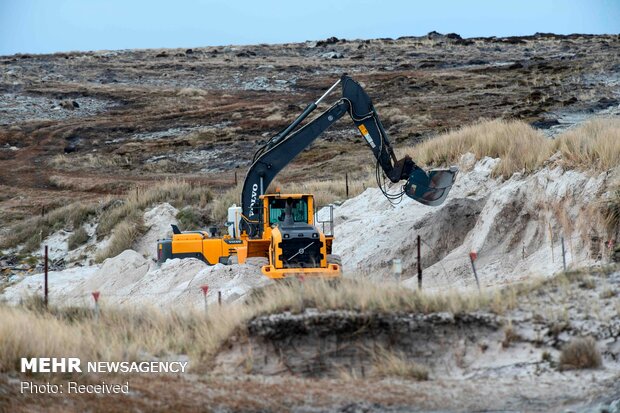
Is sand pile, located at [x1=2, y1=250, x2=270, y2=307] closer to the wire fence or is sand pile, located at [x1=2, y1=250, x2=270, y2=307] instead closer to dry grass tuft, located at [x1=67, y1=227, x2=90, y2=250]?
the wire fence

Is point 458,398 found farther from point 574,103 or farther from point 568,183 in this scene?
point 574,103

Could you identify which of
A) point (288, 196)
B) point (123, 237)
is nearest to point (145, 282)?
point (288, 196)

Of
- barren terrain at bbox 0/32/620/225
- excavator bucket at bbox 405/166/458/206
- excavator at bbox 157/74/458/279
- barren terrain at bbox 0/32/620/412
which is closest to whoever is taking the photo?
barren terrain at bbox 0/32/620/412

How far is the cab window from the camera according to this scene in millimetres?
20969

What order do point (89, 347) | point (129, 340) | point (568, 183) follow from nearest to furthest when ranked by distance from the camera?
point (89, 347)
point (129, 340)
point (568, 183)

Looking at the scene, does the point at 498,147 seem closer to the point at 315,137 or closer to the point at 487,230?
the point at 487,230

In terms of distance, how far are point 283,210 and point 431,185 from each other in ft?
11.0

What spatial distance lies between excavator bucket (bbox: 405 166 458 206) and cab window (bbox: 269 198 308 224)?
251cm

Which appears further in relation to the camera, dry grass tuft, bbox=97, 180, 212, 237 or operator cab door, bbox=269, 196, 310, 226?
dry grass tuft, bbox=97, 180, 212, 237

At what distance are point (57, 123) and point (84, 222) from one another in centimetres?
2875

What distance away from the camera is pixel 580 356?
10617 mm

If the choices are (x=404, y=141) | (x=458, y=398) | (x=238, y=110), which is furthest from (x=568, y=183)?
(x=238, y=110)

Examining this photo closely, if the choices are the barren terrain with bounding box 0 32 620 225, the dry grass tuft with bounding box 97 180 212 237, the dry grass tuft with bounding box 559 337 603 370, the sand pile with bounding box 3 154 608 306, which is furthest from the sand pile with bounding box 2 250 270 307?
the barren terrain with bounding box 0 32 620 225

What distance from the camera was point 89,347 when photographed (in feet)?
37.5
